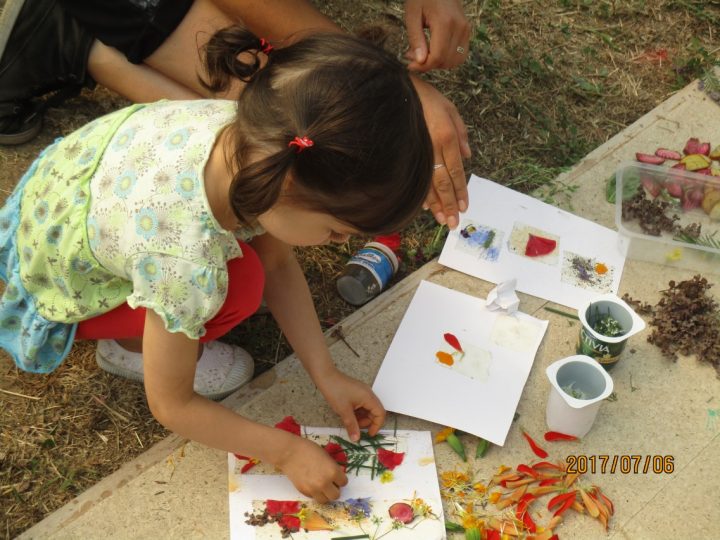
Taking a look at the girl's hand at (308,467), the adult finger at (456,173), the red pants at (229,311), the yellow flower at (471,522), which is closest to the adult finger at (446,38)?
the adult finger at (456,173)

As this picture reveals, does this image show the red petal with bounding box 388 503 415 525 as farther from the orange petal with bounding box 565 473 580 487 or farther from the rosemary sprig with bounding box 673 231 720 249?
the rosemary sprig with bounding box 673 231 720 249

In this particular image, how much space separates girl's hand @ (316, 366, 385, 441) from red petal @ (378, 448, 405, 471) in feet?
0.19

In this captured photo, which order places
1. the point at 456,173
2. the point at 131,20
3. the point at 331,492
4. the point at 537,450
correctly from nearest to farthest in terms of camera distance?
1. the point at 331,492
2. the point at 537,450
3. the point at 456,173
4. the point at 131,20

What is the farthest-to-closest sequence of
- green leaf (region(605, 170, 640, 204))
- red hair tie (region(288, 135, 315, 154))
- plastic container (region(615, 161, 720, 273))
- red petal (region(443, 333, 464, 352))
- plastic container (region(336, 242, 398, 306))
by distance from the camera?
green leaf (region(605, 170, 640, 204)) → plastic container (region(615, 161, 720, 273)) → plastic container (region(336, 242, 398, 306)) → red petal (region(443, 333, 464, 352)) → red hair tie (region(288, 135, 315, 154))

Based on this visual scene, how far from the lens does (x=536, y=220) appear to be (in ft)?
8.26

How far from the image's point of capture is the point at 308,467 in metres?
1.76

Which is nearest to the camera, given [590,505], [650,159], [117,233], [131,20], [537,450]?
[117,233]

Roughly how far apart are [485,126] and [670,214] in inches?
29.2

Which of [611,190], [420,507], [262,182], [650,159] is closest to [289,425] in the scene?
[420,507]

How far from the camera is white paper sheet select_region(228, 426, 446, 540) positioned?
1792 mm

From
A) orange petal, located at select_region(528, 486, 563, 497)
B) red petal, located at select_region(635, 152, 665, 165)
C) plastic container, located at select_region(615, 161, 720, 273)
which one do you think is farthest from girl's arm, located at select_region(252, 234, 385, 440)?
red petal, located at select_region(635, 152, 665, 165)

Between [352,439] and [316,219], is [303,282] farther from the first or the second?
[316,219]
